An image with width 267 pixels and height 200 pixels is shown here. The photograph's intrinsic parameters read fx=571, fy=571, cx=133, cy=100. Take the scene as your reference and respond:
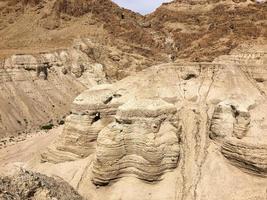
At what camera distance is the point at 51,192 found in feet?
65.1

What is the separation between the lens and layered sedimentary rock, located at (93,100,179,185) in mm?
28344

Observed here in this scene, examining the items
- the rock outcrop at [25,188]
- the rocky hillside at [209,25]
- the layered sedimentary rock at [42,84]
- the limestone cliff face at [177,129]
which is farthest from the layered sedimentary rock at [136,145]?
the rocky hillside at [209,25]

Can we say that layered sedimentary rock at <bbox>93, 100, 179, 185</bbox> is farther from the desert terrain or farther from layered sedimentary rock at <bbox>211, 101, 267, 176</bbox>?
layered sedimentary rock at <bbox>211, 101, 267, 176</bbox>

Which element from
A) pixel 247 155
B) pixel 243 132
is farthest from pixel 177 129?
pixel 247 155

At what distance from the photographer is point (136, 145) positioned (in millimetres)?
28562

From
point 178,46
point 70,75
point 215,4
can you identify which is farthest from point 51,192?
point 215,4

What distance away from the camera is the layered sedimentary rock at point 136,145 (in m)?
28.3

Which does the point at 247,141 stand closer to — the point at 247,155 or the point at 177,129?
the point at 247,155

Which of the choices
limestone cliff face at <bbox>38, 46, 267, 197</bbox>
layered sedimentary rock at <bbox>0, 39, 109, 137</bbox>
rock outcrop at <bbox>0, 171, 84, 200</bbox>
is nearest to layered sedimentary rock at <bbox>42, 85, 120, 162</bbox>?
limestone cliff face at <bbox>38, 46, 267, 197</bbox>

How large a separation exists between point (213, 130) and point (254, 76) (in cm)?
520

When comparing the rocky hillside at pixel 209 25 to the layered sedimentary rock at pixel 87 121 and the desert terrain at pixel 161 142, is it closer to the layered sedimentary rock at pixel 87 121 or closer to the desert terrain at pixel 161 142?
the desert terrain at pixel 161 142

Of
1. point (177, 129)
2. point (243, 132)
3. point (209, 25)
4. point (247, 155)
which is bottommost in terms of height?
point (209, 25)

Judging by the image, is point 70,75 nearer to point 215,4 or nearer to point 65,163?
point 215,4

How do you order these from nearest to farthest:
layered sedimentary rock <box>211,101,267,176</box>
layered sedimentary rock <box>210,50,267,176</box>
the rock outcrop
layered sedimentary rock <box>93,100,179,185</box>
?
the rock outcrop, layered sedimentary rock <box>211,101,267,176</box>, layered sedimentary rock <box>210,50,267,176</box>, layered sedimentary rock <box>93,100,179,185</box>
